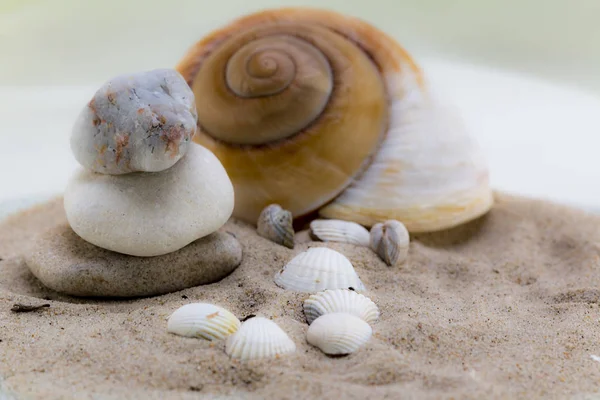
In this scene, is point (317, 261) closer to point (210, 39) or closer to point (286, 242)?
point (286, 242)

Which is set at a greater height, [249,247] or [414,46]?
[414,46]

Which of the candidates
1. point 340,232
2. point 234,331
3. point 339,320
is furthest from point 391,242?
point 234,331

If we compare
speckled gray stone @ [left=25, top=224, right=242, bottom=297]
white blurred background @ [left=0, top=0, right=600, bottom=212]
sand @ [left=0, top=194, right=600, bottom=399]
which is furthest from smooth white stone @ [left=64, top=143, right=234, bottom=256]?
white blurred background @ [left=0, top=0, right=600, bottom=212]

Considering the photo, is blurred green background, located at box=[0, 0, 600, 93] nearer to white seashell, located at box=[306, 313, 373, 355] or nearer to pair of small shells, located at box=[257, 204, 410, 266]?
pair of small shells, located at box=[257, 204, 410, 266]

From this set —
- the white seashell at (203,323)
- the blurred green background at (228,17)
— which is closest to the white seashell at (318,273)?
the white seashell at (203,323)

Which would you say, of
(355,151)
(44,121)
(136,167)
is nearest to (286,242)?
(355,151)

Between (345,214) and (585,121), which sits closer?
(345,214)
